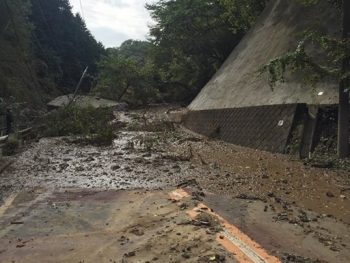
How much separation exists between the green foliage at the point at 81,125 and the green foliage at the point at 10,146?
2.47 metres

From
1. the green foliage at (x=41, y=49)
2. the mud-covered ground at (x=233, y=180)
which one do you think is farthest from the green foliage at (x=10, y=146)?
the green foliage at (x=41, y=49)

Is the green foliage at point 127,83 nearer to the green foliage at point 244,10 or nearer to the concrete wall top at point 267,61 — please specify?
the green foliage at point 244,10

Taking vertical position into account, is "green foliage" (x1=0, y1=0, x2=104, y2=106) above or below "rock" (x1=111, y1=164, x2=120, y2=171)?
above

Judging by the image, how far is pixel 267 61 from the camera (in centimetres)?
1636

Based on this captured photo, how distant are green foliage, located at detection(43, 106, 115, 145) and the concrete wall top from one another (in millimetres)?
4691

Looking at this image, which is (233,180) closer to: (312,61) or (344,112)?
(344,112)

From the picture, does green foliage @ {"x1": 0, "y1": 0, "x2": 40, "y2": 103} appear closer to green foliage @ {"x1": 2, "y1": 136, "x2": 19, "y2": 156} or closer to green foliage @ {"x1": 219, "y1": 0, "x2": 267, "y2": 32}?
green foliage @ {"x1": 219, "y1": 0, "x2": 267, "y2": 32}

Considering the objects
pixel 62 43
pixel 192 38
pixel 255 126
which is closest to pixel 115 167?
pixel 255 126

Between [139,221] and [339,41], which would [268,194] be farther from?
[339,41]

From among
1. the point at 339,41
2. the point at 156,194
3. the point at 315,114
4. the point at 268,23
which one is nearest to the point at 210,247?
the point at 156,194

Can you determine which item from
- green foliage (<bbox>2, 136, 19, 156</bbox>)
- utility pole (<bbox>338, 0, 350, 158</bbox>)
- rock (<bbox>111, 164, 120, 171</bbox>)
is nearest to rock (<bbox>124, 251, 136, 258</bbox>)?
rock (<bbox>111, 164, 120, 171</bbox>)

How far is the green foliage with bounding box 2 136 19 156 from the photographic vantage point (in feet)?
41.9

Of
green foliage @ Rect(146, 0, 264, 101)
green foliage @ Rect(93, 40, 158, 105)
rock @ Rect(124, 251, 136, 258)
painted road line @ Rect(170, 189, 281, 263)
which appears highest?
green foliage @ Rect(146, 0, 264, 101)

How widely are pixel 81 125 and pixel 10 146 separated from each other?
4.82 metres
